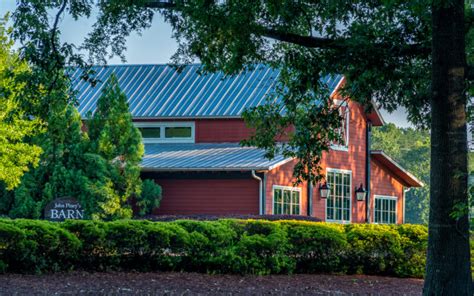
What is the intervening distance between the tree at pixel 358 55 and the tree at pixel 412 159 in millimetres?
54662

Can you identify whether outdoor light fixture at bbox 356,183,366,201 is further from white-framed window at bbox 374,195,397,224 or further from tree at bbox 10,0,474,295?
tree at bbox 10,0,474,295

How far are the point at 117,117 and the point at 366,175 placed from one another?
10.8 m

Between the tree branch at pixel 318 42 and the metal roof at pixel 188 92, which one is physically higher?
the metal roof at pixel 188 92

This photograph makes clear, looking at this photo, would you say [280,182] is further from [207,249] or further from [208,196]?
[207,249]

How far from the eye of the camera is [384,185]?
123ft

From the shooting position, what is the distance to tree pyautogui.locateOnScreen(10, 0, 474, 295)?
46.0ft

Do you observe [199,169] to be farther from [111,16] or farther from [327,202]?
[111,16]

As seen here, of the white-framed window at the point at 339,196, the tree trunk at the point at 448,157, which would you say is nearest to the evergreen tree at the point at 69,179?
the white-framed window at the point at 339,196

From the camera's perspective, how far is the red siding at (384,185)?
3666 centimetres

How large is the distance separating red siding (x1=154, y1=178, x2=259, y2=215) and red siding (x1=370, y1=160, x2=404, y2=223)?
7877mm

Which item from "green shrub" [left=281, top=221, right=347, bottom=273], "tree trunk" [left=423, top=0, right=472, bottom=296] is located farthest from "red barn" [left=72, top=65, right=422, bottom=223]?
"tree trunk" [left=423, top=0, right=472, bottom=296]

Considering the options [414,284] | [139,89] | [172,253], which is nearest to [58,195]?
[139,89]

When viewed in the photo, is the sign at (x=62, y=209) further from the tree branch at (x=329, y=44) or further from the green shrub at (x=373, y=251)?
the tree branch at (x=329, y=44)

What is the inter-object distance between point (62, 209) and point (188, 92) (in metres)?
8.19
